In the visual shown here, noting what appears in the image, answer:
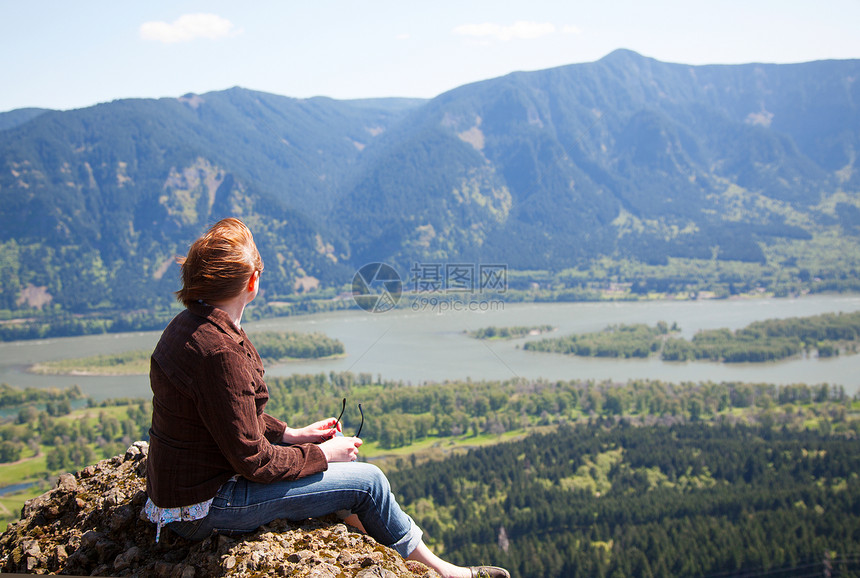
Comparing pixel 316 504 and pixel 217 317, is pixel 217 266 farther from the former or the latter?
pixel 316 504

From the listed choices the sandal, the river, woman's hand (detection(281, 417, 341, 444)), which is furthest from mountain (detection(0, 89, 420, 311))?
the sandal

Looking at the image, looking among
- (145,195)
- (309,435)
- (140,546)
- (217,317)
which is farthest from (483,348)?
(145,195)

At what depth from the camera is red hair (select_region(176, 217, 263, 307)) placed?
86.5 inches

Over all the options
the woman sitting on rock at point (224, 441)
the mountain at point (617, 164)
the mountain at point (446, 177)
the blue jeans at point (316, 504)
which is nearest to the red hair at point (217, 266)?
the woman sitting on rock at point (224, 441)

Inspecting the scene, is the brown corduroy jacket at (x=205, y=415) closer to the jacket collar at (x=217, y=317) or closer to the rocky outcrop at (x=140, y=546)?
the jacket collar at (x=217, y=317)

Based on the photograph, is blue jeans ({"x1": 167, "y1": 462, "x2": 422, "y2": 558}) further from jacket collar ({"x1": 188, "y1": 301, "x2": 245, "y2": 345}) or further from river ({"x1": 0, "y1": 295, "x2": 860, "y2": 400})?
river ({"x1": 0, "y1": 295, "x2": 860, "y2": 400})

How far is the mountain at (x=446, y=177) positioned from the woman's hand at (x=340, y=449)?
8020 cm

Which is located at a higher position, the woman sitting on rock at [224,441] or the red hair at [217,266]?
the red hair at [217,266]

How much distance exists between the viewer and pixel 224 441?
2102 mm

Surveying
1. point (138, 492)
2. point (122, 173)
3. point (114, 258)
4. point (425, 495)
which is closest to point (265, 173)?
point (122, 173)

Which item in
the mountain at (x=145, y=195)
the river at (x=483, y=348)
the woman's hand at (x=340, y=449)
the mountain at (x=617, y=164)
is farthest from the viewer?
the mountain at (x=617, y=164)

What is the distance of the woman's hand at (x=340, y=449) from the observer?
2.47 meters

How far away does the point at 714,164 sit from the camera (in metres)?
143

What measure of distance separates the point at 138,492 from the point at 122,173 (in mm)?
116229
